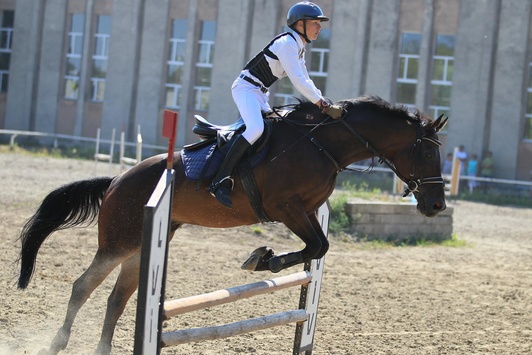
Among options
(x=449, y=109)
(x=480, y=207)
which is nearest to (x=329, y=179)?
(x=480, y=207)

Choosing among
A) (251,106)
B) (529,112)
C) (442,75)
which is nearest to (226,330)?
(251,106)

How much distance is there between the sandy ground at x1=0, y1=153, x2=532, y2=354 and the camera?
7.27 meters

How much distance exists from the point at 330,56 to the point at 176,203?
90.1 ft

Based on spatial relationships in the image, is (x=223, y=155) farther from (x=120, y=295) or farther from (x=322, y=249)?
(x=120, y=295)

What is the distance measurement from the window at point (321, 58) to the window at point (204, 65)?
4654mm

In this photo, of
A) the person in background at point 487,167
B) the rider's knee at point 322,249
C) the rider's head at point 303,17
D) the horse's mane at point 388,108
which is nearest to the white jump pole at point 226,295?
the rider's knee at point 322,249

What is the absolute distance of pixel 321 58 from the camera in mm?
34000

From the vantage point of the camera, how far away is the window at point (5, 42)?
129ft

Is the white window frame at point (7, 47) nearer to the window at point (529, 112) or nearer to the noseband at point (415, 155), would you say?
the window at point (529, 112)

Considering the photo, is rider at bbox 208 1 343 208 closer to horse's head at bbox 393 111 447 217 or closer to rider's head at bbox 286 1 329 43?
rider's head at bbox 286 1 329 43

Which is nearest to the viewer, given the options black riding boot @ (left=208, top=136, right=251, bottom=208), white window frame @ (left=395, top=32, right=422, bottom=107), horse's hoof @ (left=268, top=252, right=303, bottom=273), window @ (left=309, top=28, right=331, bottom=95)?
horse's hoof @ (left=268, top=252, right=303, bottom=273)

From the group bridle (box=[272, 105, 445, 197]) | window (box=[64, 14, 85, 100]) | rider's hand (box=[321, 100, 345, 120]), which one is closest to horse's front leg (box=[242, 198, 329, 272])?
bridle (box=[272, 105, 445, 197])

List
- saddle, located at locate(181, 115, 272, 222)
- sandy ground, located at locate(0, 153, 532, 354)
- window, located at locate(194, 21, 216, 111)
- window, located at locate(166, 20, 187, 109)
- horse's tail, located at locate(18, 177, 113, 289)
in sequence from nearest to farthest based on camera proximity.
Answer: saddle, located at locate(181, 115, 272, 222) < horse's tail, located at locate(18, 177, 113, 289) < sandy ground, located at locate(0, 153, 532, 354) < window, located at locate(194, 21, 216, 111) < window, located at locate(166, 20, 187, 109)

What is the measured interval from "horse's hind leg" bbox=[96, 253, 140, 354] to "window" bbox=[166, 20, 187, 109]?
29649 millimetres
